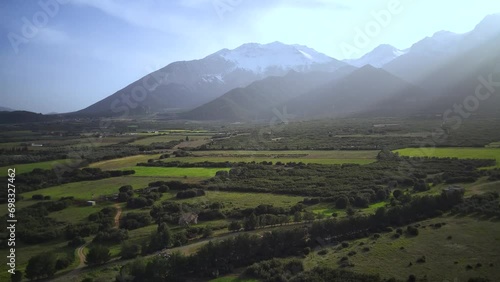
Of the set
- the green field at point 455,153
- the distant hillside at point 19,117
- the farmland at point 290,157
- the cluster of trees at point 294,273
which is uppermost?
the distant hillside at point 19,117

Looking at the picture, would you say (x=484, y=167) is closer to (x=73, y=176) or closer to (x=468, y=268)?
(x=468, y=268)

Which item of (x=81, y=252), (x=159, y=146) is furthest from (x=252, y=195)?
(x=159, y=146)

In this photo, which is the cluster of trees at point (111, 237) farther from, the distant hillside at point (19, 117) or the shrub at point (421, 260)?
the distant hillside at point (19, 117)

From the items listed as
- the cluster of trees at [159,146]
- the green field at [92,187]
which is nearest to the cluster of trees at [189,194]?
the green field at [92,187]

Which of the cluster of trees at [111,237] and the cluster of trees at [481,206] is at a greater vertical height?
the cluster of trees at [481,206]

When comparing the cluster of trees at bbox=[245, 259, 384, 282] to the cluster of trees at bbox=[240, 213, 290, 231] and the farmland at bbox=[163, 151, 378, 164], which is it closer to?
the cluster of trees at bbox=[240, 213, 290, 231]

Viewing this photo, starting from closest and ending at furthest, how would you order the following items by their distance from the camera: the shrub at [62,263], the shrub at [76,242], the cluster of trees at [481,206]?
the shrub at [62,263] → the shrub at [76,242] → the cluster of trees at [481,206]
